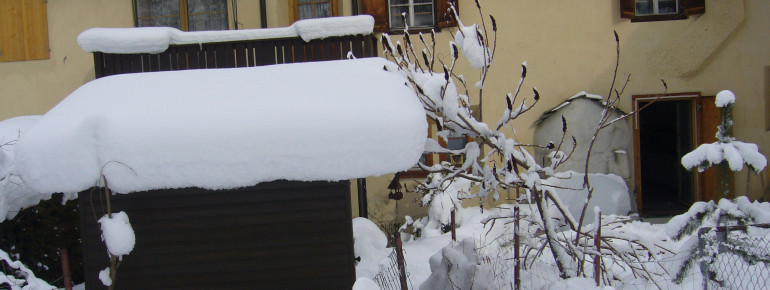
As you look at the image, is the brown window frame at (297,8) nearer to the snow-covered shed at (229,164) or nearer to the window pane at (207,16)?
the window pane at (207,16)

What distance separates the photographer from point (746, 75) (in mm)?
9094

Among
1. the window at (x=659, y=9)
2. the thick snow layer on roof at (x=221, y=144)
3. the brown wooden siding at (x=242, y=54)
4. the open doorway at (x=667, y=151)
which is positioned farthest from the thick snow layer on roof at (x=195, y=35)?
the window at (x=659, y=9)

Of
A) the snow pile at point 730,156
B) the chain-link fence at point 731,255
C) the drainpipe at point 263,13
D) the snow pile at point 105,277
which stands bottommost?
the chain-link fence at point 731,255

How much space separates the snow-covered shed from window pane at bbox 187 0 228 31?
13.7 ft

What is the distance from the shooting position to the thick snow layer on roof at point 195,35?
6.47 metres

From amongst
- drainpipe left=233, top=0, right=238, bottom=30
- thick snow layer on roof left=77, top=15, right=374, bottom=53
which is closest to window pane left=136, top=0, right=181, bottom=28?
drainpipe left=233, top=0, right=238, bottom=30

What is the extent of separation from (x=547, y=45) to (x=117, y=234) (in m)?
7.09

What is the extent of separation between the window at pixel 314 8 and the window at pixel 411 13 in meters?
0.55

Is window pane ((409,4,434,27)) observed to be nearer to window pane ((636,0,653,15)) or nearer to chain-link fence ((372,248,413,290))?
window pane ((636,0,653,15))

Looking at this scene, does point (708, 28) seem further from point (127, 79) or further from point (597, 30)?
point (127, 79)

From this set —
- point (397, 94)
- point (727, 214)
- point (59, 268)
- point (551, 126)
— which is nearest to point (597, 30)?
point (551, 126)

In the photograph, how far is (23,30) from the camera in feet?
30.3

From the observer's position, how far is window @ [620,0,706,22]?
29.3 feet

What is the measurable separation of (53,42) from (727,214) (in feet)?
32.5
